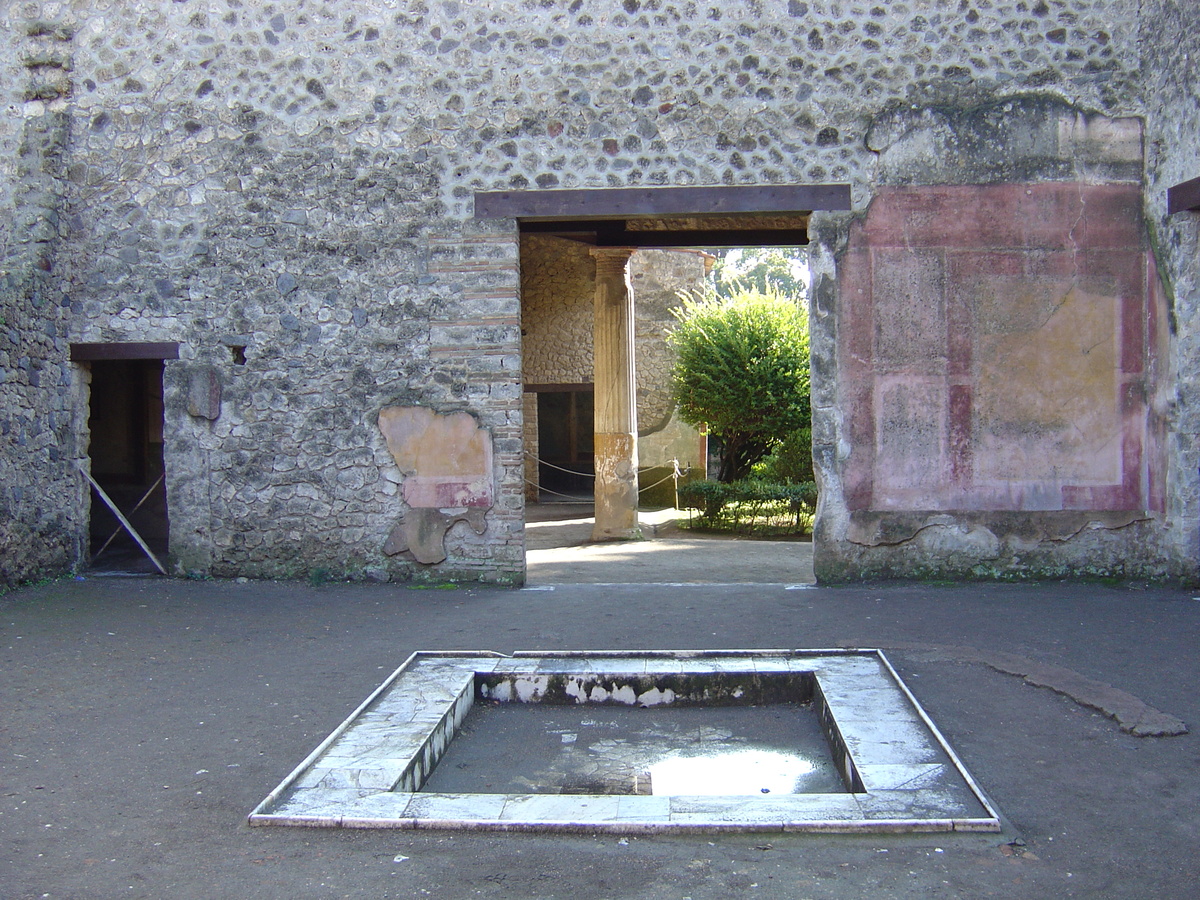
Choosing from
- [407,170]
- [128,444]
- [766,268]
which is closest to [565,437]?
[128,444]

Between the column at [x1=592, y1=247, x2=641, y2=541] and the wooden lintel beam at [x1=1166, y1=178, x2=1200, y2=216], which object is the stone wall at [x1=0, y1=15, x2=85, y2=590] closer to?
the column at [x1=592, y1=247, x2=641, y2=541]

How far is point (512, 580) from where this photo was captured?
7.36 m

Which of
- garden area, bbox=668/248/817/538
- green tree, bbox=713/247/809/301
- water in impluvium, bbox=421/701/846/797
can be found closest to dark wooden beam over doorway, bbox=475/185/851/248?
water in impluvium, bbox=421/701/846/797

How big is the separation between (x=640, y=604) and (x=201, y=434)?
3.64 metres

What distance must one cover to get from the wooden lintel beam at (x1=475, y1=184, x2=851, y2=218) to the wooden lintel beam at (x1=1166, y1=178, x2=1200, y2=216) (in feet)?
7.20

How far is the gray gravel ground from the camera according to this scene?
2793 millimetres

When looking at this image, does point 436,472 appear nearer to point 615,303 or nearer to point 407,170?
point 407,170

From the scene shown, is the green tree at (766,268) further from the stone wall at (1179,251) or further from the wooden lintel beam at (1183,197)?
the wooden lintel beam at (1183,197)

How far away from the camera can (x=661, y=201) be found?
721 cm

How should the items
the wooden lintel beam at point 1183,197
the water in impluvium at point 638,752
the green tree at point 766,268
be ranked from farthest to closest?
the green tree at point 766,268, the wooden lintel beam at point 1183,197, the water in impluvium at point 638,752

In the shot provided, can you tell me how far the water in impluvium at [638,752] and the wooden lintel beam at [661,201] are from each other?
12.7 ft

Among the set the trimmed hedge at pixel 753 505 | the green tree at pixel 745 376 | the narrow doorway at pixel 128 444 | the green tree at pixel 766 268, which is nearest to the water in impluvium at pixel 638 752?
the narrow doorway at pixel 128 444

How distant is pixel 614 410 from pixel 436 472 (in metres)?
5.13

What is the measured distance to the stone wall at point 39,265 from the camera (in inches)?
284
